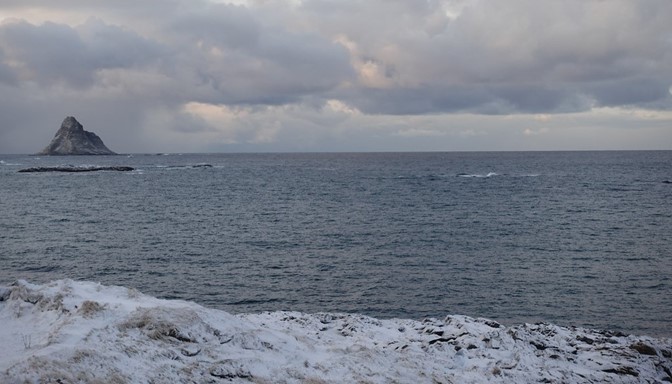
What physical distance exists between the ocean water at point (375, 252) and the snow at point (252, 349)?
10.2m

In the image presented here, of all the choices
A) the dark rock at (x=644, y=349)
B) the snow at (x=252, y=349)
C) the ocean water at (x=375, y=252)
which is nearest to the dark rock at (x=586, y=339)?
the snow at (x=252, y=349)

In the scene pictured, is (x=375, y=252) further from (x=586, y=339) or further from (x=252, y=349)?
(x=252, y=349)

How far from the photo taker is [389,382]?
48.1 ft

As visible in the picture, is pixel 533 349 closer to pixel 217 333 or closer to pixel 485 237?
pixel 217 333

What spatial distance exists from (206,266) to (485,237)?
87.0 ft

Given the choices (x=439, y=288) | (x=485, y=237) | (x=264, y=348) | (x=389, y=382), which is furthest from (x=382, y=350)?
(x=485, y=237)

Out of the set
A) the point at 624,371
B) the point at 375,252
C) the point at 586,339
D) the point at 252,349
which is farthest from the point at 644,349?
the point at 375,252

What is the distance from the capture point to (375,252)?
45094mm

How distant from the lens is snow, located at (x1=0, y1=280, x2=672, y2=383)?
13.5 m

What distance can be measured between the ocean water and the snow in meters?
10.2

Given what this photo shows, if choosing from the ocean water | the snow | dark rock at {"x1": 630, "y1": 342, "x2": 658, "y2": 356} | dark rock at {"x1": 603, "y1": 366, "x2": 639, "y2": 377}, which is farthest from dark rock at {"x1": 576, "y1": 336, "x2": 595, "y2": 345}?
the ocean water

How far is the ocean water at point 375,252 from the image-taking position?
31.3 meters

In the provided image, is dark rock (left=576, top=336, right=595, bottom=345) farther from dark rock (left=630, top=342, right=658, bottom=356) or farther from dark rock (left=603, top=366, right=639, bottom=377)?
dark rock (left=603, top=366, right=639, bottom=377)

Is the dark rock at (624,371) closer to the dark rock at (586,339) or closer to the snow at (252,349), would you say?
the snow at (252,349)
